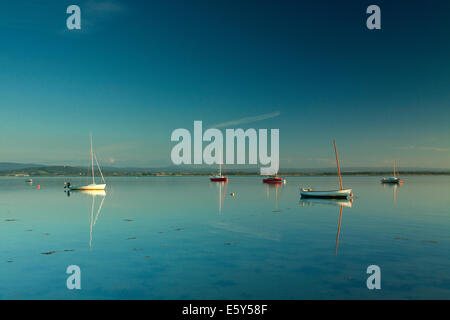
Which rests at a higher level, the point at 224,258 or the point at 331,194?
the point at 331,194

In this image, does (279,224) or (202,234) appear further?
(279,224)

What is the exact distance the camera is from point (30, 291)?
16703 mm

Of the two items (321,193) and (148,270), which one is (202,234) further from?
(321,193)

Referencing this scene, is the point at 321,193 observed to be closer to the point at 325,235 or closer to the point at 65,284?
the point at 325,235

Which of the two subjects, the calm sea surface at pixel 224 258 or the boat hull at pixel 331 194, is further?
the boat hull at pixel 331 194

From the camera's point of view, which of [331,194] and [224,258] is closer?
[224,258]

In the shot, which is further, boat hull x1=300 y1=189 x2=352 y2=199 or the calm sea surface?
boat hull x1=300 y1=189 x2=352 y2=199

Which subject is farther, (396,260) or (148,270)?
(396,260)
